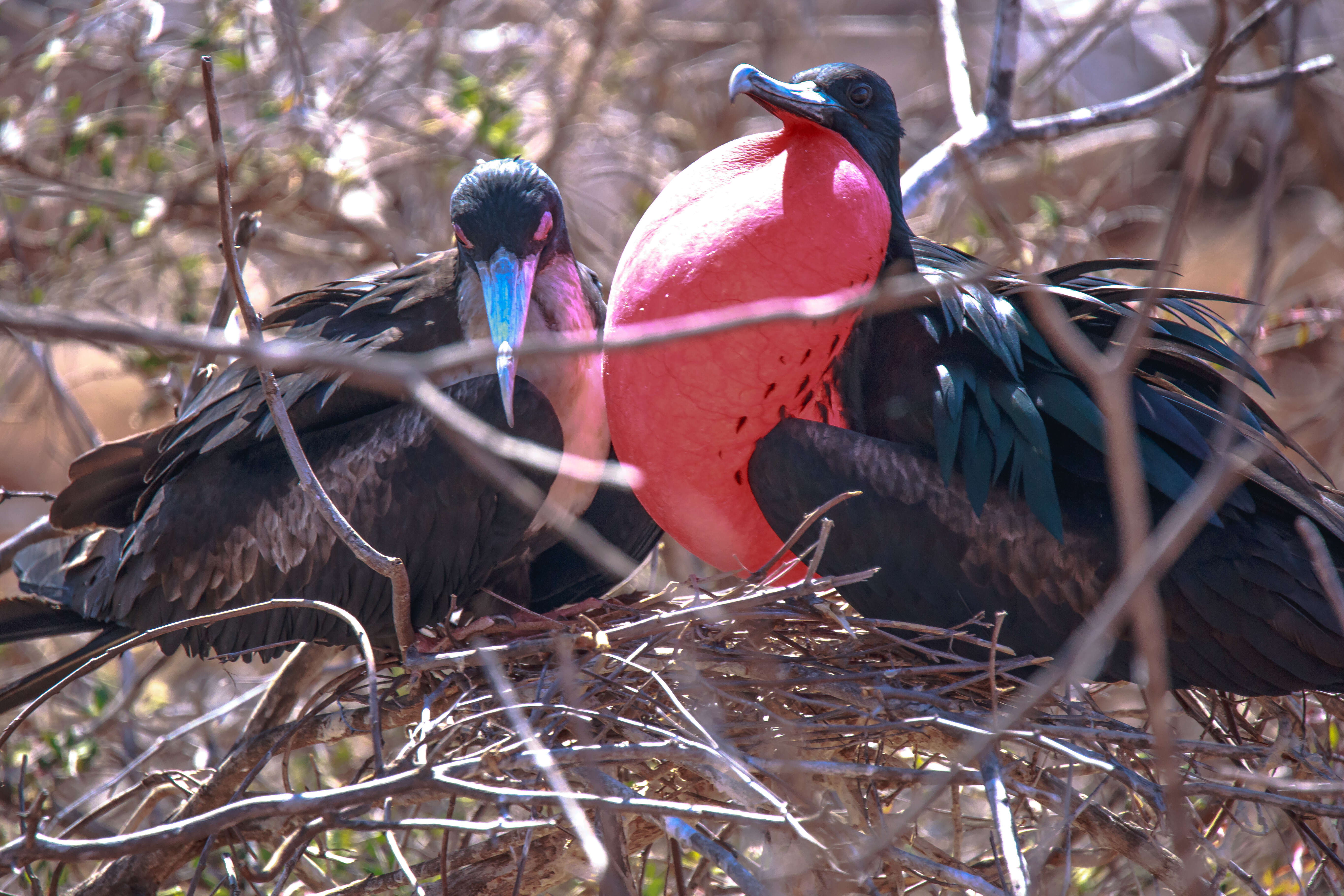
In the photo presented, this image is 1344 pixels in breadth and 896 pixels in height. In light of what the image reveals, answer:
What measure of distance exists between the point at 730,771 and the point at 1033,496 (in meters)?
0.82

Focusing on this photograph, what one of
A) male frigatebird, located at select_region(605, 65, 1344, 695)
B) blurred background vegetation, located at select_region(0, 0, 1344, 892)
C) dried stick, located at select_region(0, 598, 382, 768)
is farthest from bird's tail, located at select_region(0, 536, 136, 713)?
male frigatebird, located at select_region(605, 65, 1344, 695)

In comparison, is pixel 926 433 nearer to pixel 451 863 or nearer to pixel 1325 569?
pixel 1325 569

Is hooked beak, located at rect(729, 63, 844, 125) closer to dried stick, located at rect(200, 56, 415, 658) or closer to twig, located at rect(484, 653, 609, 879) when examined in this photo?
dried stick, located at rect(200, 56, 415, 658)

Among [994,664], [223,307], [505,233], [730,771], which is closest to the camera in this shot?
[730,771]

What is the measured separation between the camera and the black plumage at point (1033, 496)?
2.14 m

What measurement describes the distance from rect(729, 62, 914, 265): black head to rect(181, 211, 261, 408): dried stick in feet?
3.81

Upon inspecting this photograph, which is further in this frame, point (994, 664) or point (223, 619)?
point (223, 619)

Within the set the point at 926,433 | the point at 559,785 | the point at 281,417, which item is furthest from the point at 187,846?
the point at 926,433

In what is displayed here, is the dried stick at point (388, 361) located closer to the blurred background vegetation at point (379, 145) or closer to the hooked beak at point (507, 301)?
the hooked beak at point (507, 301)

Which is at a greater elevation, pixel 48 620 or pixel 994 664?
pixel 994 664

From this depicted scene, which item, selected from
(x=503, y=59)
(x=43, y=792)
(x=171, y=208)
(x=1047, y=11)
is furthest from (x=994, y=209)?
(x=1047, y=11)

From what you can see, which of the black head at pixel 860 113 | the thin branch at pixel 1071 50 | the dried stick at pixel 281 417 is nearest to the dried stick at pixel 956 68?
the thin branch at pixel 1071 50

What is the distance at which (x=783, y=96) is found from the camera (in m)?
2.29

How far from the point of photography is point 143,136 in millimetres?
3736
